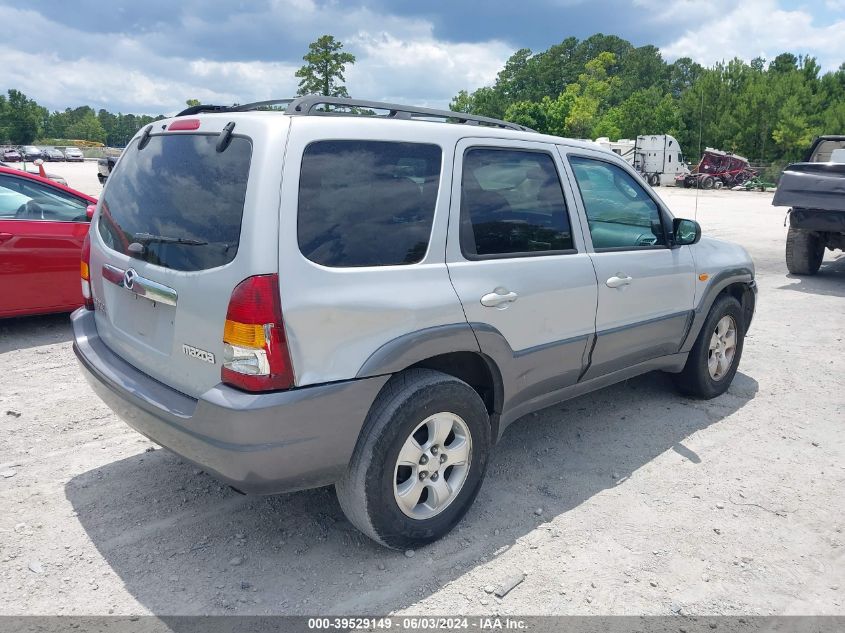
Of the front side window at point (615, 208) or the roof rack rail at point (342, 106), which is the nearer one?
the roof rack rail at point (342, 106)

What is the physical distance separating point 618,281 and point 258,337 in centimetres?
220

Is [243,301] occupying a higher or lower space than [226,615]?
higher

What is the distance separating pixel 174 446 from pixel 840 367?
5609mm

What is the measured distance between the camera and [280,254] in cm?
235

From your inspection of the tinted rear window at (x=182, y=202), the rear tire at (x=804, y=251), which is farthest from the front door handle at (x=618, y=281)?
the rear tire at (x=804, y=251)

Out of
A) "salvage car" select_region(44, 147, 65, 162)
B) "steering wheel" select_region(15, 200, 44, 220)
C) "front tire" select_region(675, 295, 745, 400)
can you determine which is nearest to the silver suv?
"front tire" select_region(675, 295, 745, 400)

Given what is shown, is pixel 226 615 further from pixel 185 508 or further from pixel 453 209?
pixel 453 209

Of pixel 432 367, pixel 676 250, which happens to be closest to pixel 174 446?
pixel 432 367

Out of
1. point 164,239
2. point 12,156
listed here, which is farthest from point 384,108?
point 12,156

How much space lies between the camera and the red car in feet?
18.2

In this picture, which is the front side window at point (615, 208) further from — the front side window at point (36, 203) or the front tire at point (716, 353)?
the front side window at point (36, 203)

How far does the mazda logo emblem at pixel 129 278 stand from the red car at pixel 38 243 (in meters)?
3.20

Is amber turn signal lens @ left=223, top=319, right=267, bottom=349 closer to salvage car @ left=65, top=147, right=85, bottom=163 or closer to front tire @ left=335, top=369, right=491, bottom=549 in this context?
front tire @ left=335, top=369, right=491, bottom=549

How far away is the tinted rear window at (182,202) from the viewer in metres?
2.46
